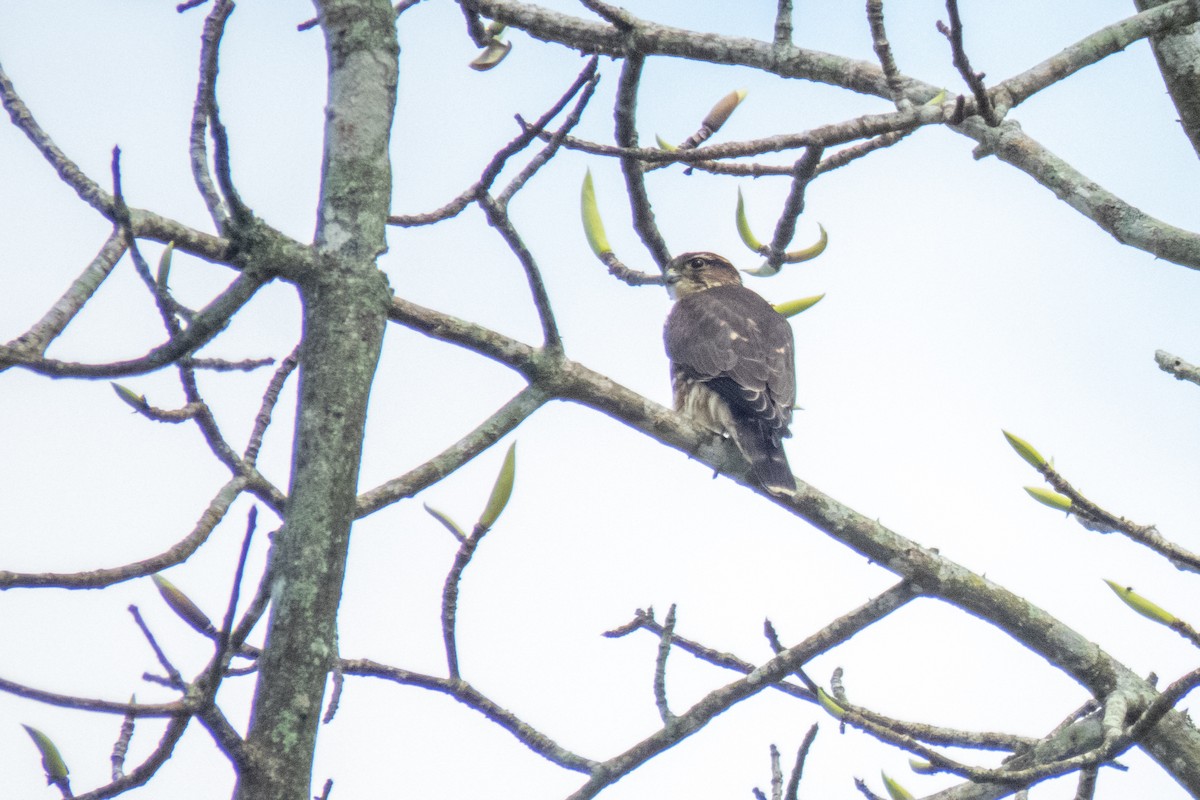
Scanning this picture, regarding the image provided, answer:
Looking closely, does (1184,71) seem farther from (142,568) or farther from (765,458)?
(142,568)

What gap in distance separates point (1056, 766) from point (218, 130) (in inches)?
84.9

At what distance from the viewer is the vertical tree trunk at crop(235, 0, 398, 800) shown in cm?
201

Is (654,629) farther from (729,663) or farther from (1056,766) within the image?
(1056,766)

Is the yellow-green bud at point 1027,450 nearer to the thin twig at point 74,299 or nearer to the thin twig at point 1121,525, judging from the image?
the thin twig at point 1121,525

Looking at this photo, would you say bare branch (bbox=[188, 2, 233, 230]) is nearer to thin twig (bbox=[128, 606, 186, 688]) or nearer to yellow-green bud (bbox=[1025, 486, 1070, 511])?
thin twig (bbox=[128, 606, 186, 688])

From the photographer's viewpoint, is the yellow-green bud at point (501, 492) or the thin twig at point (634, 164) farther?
the thin twig at point (634, 164)

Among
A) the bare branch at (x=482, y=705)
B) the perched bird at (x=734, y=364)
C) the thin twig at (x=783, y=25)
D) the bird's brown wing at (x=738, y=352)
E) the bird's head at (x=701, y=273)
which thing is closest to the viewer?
the bare branch at (x=482, y=705)

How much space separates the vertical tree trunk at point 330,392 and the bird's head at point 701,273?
5.58 metres

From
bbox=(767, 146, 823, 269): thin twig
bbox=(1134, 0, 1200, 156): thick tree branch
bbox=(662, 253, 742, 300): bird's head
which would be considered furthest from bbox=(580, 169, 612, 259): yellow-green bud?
bbox=(662, 253, 742, 300): bird's head

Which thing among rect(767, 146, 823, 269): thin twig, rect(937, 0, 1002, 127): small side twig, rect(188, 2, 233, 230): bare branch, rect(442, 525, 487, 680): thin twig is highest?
rect(767, 146, 823, 269): thin twig

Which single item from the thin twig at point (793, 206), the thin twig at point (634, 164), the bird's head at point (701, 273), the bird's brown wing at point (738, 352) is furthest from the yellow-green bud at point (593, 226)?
the bird's head at point (701, 273)

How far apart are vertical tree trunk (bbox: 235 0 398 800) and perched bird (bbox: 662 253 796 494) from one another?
283cm

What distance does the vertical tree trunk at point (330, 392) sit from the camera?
6.59 ft

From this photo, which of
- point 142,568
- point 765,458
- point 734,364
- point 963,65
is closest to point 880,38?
point 963,65
